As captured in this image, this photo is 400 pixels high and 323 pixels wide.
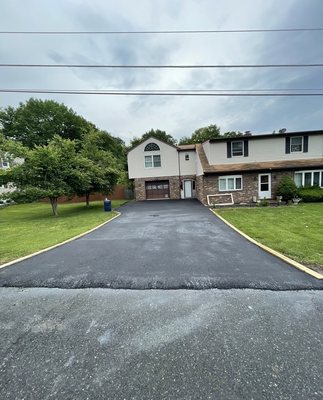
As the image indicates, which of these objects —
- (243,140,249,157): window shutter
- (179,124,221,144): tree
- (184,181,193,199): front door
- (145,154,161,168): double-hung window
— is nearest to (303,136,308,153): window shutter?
(243,140,249,157): window shutter

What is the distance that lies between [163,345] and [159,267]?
7.47 ft

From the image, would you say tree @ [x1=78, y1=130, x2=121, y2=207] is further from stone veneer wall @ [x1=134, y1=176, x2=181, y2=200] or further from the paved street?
the paved street

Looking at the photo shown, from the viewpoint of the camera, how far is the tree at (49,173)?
13.4 metres

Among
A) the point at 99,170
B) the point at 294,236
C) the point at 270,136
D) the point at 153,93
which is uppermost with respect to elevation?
the point at 153,93

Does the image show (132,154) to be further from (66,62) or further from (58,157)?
(66,62)

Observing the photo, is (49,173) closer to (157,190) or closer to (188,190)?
(157,190)

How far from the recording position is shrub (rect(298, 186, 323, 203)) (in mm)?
14688

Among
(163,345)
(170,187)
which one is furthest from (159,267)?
(170,187)

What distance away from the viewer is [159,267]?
4641mm

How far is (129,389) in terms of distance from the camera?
1852 mm

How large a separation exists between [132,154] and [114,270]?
1920cm

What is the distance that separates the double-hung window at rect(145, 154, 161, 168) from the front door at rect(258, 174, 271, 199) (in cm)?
1057

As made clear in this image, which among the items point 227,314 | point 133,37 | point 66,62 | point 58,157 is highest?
point 133,37

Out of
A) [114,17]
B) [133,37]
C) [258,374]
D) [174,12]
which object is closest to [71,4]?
[114,17]
